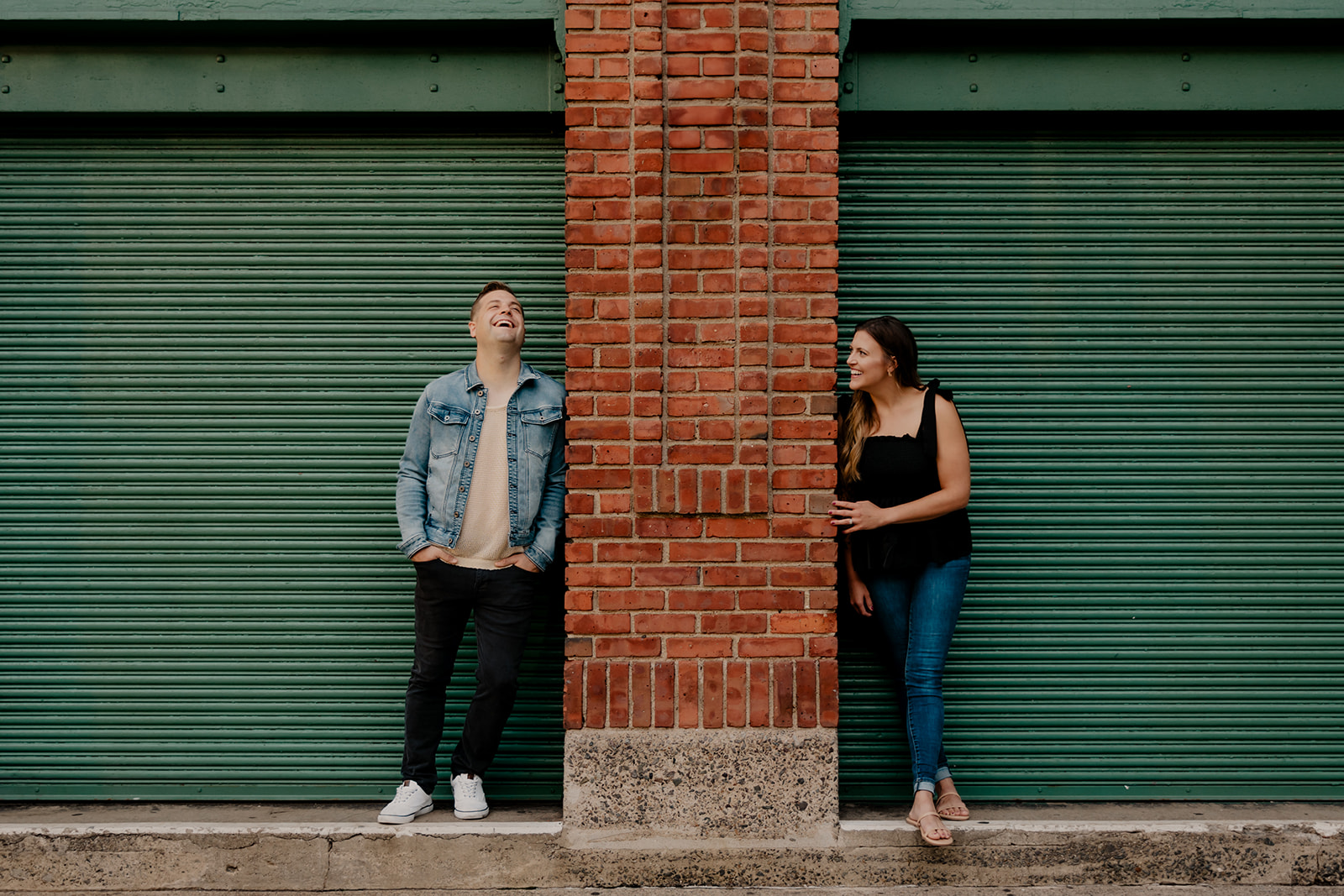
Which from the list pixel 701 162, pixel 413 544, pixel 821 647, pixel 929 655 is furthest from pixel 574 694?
pixel 701 162

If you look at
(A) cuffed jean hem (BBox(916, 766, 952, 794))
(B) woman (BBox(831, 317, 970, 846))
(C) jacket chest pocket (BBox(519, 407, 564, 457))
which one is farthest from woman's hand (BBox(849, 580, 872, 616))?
(C) jacket chest pocket (BBox(519, 407, 564, 457))

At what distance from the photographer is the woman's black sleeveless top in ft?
12.8

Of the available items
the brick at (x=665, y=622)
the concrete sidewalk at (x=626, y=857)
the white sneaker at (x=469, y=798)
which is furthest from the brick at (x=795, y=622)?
the white sneaker at (x=469, y=798)

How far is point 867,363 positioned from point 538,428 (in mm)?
1354

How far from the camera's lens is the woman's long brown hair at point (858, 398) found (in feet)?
12.8

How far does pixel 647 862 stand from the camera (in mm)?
3736

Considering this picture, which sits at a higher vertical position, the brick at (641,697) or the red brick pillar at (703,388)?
the red brick pillar at (703,388)

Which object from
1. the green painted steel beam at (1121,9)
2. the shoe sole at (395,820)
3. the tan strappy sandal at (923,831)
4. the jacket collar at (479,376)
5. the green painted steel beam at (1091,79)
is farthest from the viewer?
the green painted steel beam at (1091,79)

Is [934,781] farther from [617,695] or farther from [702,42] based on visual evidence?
[702,42]

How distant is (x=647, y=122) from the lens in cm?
377

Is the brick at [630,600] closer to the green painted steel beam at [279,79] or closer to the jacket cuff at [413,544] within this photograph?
the jacket cuff at [413,544]

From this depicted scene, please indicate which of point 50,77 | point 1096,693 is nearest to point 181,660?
point 50,77

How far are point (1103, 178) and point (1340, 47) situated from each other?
3.63 ft

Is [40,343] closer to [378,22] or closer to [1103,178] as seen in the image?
[378,22]
